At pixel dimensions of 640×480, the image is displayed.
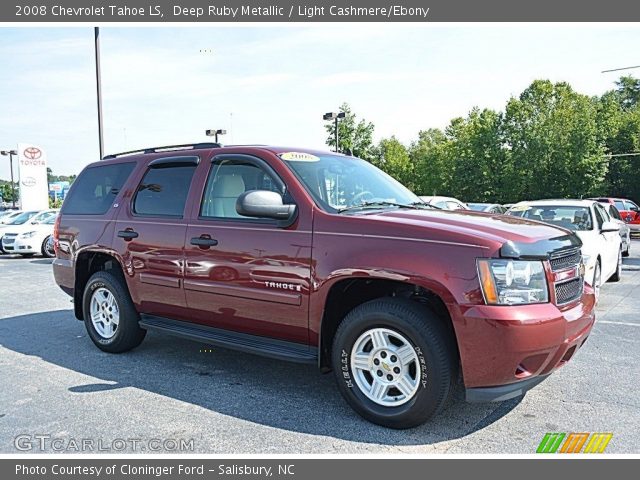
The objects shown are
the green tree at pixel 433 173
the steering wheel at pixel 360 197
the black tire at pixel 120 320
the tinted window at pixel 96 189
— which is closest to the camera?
the steering wheel at pixel 360 197

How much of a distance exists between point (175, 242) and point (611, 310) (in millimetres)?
6114

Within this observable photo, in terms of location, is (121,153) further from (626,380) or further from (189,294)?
(626,380)

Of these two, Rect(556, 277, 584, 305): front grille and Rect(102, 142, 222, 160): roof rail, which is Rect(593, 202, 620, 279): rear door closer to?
Rect(556, 277, 584, 305): front grille

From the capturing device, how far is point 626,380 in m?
4.71

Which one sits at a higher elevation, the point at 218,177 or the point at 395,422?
the point at 218,177

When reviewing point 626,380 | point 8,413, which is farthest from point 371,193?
point 8,413

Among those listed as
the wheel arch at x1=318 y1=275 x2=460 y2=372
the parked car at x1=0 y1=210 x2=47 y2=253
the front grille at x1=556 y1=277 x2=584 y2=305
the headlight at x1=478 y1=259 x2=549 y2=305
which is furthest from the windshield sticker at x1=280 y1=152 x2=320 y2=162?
the parked car at x1=0 y1=210 x2=47 y2=253

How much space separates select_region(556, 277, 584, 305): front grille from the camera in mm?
3678

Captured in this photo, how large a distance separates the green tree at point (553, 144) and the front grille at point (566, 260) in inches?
1455

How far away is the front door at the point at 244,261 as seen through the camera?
4152 millimetres

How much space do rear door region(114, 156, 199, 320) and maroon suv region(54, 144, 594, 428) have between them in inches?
0.6

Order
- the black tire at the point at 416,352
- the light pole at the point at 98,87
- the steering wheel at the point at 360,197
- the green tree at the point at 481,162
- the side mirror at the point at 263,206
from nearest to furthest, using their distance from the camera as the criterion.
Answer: the black tire at the point at 416,352 → the side mirror at the point at 263,206 → the steering wheel at the point at 360,197 → the light pole at the point at 98,87 → the green tree at the point at 481,162

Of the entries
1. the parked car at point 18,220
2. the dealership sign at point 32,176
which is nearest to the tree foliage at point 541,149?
the dealership sign at point 32,176

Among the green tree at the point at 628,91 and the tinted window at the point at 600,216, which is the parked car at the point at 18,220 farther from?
the green tree at the point at 628,91
